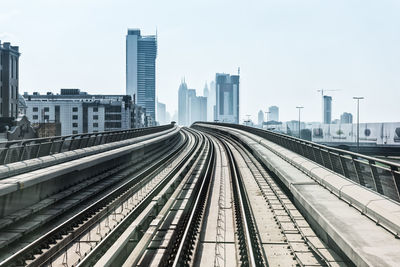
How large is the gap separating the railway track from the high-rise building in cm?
5511

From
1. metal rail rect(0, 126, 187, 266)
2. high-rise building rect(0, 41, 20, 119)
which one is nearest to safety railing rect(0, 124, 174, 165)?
metal rail rect(0, 126, 187, 266)

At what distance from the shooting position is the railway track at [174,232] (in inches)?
397

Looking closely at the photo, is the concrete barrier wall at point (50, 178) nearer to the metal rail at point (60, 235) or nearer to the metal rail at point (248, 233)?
the metal rail at point (60, 235)

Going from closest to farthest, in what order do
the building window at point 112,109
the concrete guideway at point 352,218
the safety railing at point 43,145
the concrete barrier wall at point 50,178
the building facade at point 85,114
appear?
the concrete guideway at point 352,218 → the concrete barrier wall at point 50,178 → the safety railing at point 43,145 → the building window at point 112,109 → the building facade at point 85,114

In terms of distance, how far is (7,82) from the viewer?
6650 cm

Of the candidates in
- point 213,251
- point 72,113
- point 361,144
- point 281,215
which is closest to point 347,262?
point 213,251

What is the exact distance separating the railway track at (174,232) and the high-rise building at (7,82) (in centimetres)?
5511

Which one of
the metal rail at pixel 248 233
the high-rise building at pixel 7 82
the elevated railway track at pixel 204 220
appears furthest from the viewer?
the high-rise building at pixel 7 82

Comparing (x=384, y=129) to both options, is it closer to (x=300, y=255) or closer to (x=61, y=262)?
(x=300, y=255)

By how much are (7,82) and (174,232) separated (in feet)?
216

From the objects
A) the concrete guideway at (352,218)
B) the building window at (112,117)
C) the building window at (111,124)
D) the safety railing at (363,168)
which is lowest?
the concrete guideway at (352,218)

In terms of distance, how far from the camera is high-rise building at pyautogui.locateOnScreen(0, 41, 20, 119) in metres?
65.9

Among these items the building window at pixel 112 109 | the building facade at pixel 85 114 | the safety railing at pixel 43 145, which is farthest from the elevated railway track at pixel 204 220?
the building facade at pixel 85 114

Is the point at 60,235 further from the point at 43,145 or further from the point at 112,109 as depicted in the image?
the point at 112,109
